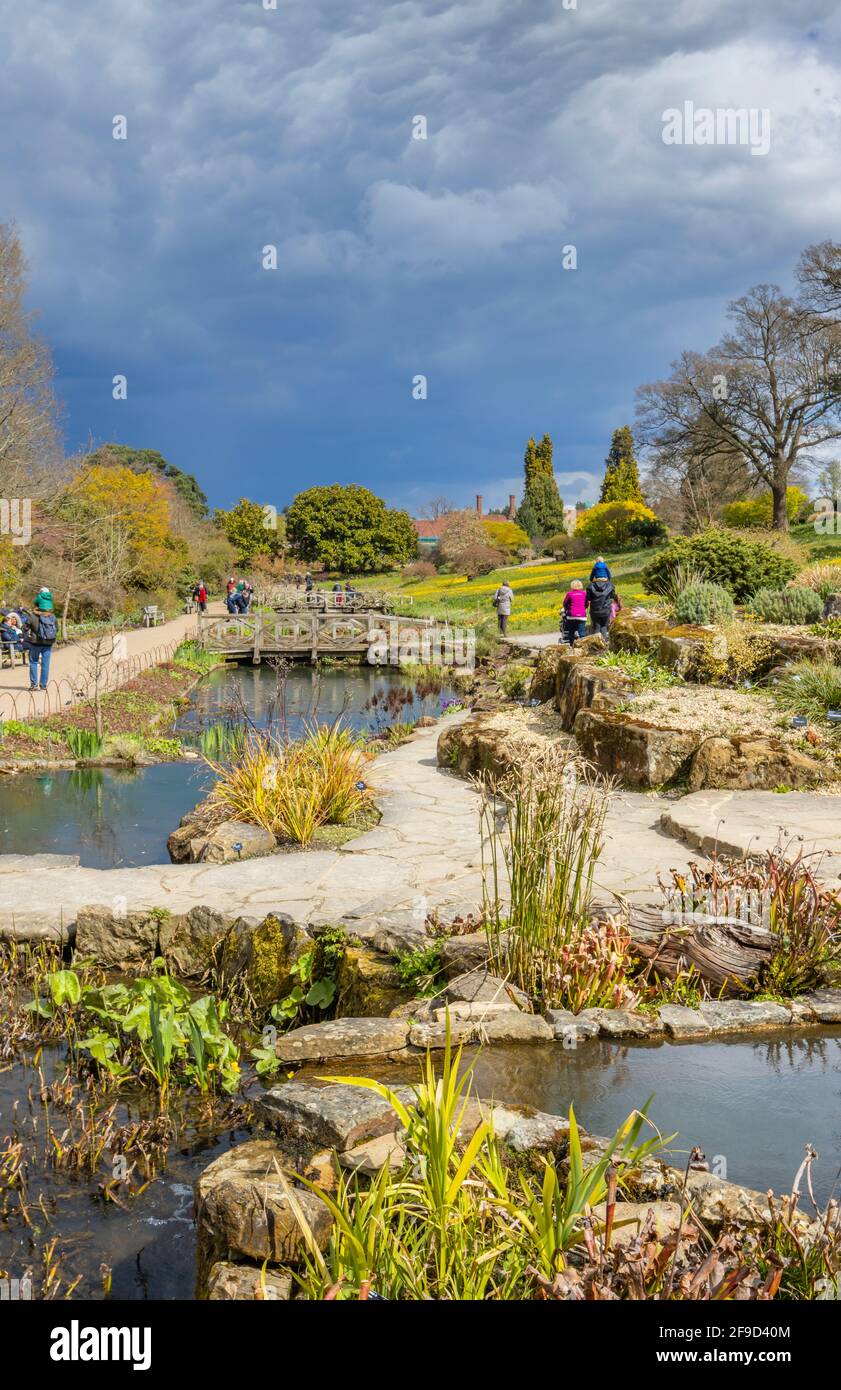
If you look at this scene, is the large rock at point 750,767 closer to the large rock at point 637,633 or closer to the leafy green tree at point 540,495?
the large rock at point 637,633

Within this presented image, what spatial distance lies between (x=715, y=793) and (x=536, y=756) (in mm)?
3191

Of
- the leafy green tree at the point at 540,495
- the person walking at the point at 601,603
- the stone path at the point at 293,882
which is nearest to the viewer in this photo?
Result: the stone path at the point at 293,882

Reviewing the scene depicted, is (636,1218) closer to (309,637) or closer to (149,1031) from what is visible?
(149,1031)

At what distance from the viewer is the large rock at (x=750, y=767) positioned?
7.53 metres

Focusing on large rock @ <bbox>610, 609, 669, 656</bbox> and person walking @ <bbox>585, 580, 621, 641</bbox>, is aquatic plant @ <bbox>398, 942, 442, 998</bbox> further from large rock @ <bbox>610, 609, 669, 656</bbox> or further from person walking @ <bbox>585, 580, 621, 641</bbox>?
person walking @ <bbox>585, 580, 621, 641</bbox>

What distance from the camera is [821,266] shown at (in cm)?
3120

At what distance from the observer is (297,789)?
24.1 feet

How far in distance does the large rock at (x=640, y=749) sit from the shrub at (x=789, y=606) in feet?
14.8

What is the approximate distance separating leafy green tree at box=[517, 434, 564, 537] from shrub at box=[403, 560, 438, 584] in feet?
28.8

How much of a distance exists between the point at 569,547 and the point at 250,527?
22.2m

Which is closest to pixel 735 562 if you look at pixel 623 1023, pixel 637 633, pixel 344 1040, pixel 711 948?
pixel 637 633

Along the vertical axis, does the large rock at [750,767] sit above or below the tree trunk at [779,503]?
below

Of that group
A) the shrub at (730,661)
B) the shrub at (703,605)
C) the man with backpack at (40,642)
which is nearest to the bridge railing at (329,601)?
the man with backpack at (40,642)

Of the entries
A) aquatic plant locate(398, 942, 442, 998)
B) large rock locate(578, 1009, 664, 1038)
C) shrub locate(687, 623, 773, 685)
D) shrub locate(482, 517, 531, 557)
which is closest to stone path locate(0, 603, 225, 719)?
shrub locate(687, 623, 773, 685)
